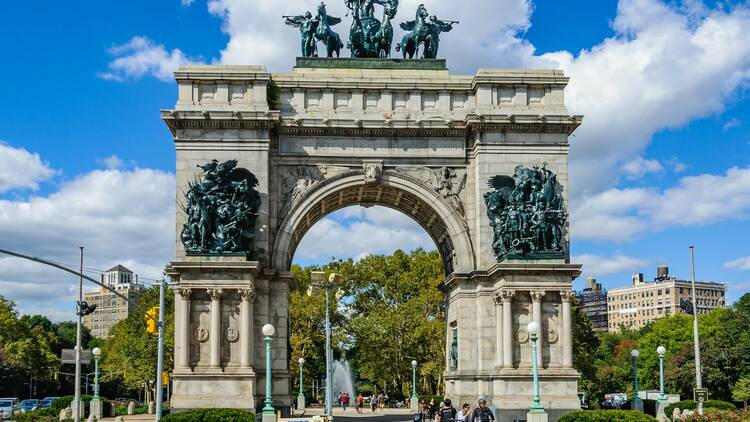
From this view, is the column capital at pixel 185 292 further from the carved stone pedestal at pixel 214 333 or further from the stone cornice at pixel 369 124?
the stone cornice at pixel 369 124

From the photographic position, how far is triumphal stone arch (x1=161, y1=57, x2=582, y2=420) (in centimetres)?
3406

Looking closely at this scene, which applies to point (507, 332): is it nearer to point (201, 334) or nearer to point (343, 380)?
point (201, 334)

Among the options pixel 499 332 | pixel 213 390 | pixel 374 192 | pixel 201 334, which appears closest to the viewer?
pixel 213 390

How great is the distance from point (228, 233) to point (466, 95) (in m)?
11.0

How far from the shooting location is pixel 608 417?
28.2m

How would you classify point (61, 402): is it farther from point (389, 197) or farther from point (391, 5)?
point (391, 5)

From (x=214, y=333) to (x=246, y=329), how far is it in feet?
3.79

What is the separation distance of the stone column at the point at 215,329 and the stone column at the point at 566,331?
12601 millimetres

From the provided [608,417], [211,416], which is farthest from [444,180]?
[211,416]

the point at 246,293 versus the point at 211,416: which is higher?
the point at 246,293

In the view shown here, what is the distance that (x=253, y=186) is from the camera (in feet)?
117

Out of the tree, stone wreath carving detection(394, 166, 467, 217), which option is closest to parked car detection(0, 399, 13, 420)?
stone wreath carving detection(394, 166, 467, 217)

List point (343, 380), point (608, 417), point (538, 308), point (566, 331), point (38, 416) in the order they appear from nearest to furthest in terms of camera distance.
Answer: point (608, 417) < point (538, 308) < point (566, 331) < point (38, 416) < point (343, 380)

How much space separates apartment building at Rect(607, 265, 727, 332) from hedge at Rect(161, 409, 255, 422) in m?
138
